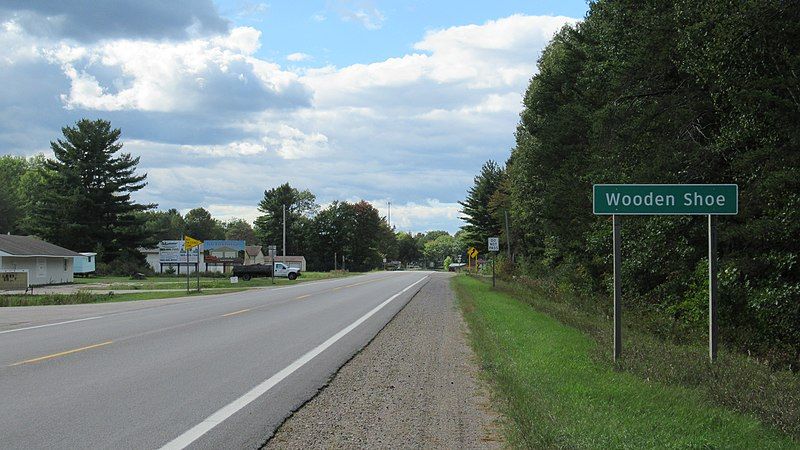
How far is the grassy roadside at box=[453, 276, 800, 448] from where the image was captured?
6.25 m

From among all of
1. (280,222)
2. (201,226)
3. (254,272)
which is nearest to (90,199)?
(254,272)

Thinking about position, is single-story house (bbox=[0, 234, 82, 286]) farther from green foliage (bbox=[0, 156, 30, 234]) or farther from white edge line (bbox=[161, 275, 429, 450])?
white edge line (bbox=[161, 275, 429, 450])

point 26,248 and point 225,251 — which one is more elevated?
point 26,248

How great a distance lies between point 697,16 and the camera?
62.0ft

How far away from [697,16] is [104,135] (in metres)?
76.3

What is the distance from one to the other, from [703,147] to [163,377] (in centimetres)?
1645

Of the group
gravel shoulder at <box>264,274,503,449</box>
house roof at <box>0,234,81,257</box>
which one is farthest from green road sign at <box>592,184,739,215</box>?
house roof at <box>0,234,81,257</box>

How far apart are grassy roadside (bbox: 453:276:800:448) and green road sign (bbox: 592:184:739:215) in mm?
2408

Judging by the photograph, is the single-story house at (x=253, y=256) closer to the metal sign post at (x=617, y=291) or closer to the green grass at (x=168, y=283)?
the green grass at (x=168, y=283)

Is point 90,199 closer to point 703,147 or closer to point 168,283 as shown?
point 168,283

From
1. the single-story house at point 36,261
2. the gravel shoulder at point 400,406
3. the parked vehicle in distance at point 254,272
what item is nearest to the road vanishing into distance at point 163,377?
the gravel shoulder at point 400,406

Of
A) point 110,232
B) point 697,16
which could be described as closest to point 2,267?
point 110,232

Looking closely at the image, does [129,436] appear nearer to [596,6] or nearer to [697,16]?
[697,16]

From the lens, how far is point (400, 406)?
320 inches
